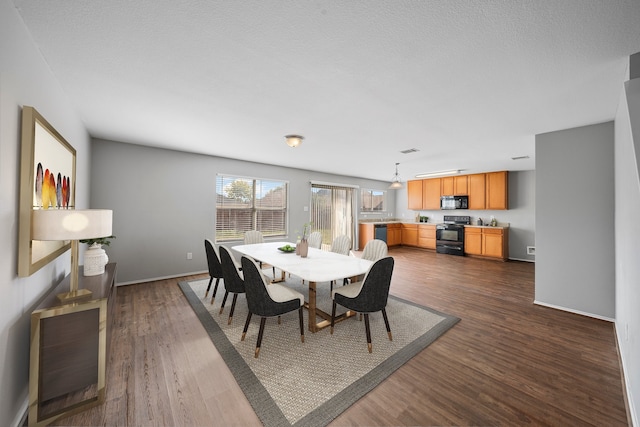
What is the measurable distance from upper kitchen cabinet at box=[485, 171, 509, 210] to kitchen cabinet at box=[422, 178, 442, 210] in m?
1.28

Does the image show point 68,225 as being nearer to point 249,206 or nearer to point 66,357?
point 66,357

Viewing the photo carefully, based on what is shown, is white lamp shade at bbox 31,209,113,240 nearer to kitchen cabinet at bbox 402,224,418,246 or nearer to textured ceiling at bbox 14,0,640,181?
textured ceiling at bbox 14,0,640,181

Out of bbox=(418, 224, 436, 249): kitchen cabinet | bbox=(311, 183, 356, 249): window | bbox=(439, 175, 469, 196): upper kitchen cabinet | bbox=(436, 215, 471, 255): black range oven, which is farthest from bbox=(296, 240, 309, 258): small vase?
bbox=(439, 175, 469, 196): upper kitchen cabinet

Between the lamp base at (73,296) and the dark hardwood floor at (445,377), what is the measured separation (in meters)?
0.69

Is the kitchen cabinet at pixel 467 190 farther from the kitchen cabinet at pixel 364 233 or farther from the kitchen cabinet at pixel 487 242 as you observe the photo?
the kitchen cabinet at pixel 364 233

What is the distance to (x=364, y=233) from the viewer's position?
311 inches

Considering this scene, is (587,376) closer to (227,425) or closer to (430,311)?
(430,311)

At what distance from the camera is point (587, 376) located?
196 cm

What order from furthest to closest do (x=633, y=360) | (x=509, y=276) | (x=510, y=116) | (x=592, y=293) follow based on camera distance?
(x=509, y=276)
(x=592, y=293)
(x=510, y=116)
(x=633, y=360)

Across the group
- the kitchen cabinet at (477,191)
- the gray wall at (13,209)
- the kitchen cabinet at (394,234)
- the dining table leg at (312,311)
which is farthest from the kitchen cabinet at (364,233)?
the gray wall at (13,209)

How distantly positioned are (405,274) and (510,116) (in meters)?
3.18

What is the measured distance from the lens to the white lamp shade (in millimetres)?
1488

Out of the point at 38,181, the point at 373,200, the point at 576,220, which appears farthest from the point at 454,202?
the point at 38,181

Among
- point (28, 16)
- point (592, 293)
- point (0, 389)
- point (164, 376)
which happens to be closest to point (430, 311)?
point (592, 293)
